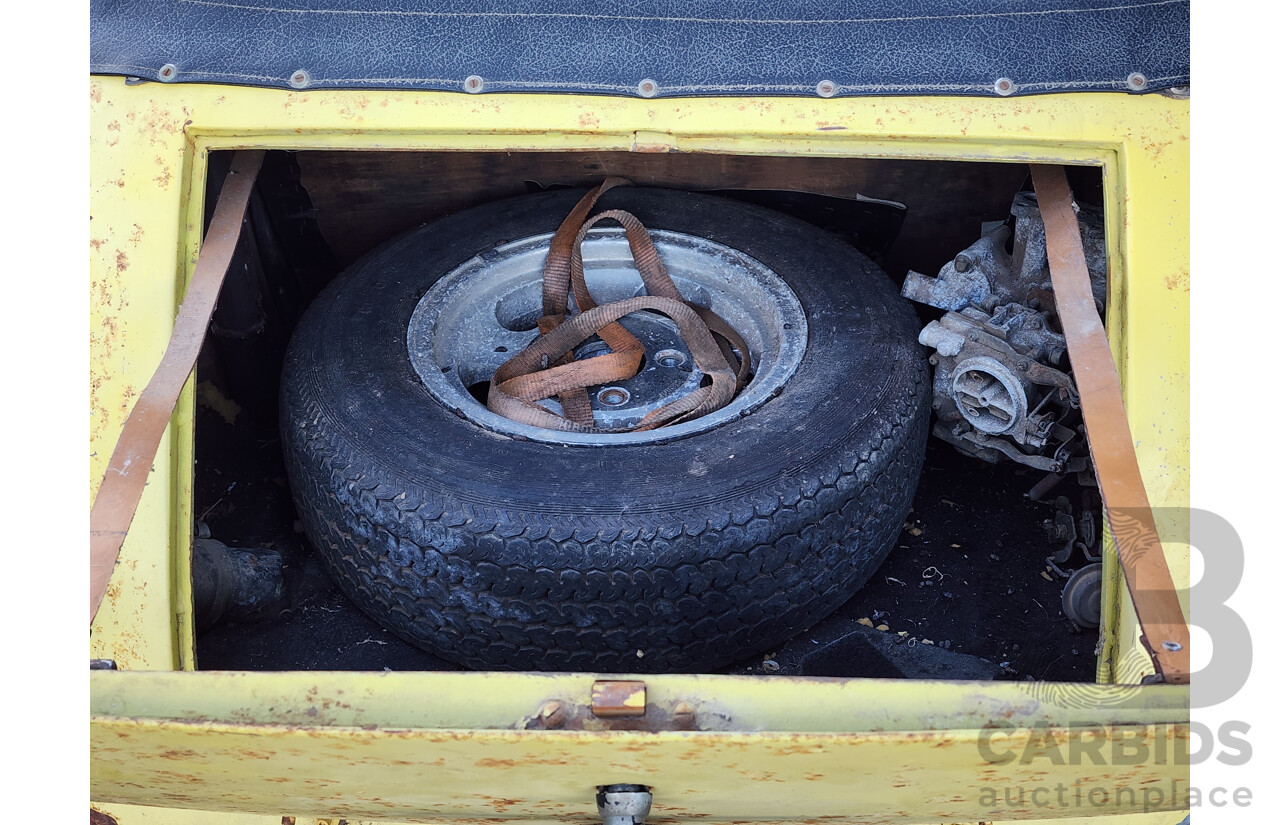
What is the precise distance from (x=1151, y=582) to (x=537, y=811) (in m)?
0.81

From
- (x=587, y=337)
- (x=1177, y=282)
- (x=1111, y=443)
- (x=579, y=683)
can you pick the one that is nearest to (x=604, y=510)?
(x=579, y=683)

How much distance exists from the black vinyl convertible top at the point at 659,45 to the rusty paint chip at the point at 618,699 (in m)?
1.06

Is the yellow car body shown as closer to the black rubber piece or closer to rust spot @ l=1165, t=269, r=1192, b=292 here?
rust spot @ l=1165, t=269, r=1192, b=292

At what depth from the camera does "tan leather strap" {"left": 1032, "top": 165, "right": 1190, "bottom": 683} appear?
1.32m

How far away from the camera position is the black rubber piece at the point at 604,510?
1.75 m

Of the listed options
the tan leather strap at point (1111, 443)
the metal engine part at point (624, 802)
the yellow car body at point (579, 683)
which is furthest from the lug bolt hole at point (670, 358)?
the metal engine part at point (624, 802)

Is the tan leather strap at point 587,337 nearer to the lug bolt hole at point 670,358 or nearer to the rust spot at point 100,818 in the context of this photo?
the lug bolt hole at point 670,358

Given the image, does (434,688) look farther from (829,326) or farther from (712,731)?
(829,326)

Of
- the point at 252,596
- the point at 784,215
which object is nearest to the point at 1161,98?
the point at 784,215

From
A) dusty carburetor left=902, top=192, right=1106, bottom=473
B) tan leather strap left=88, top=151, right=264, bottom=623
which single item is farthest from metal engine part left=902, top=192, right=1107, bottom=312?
tan leather strap left=88, top=151, right=264, bottom=623

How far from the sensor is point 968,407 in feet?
7.03

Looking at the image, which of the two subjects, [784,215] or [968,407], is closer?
[968,407]

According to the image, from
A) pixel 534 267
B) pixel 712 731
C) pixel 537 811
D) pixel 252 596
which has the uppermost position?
pixel 534 267

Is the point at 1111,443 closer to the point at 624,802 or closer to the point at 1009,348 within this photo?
the point at 1009,348
